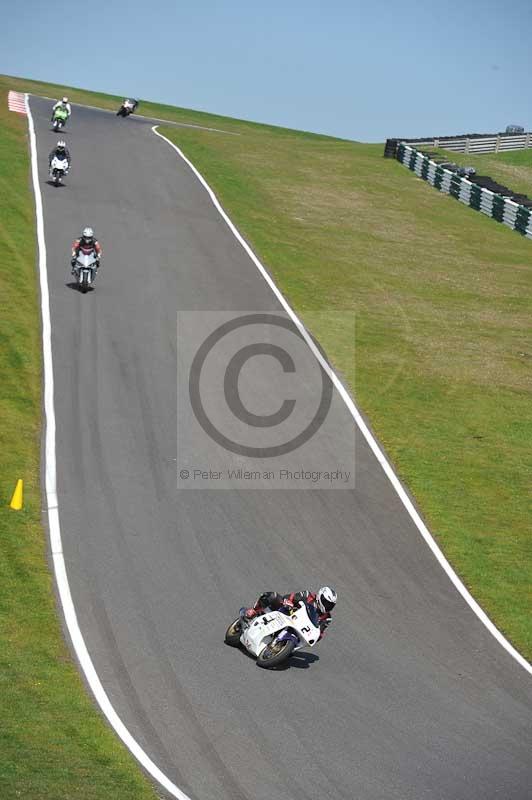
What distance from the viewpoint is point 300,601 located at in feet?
55.4

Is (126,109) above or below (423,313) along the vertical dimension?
above

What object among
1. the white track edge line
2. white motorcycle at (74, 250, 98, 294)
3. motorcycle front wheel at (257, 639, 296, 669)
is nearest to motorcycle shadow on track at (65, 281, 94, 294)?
white motorcycle at (74, 250, 98, 294)

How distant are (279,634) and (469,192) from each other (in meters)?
46.5

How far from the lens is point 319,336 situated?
112 ft

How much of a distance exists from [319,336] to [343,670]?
1844 cm

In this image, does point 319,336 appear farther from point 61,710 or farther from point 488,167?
point 488,167

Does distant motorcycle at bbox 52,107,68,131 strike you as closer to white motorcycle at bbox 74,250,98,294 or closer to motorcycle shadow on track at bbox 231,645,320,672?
white motorcycle at bbox 74,250,98,294

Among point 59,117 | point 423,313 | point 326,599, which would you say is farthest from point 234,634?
point 59,117

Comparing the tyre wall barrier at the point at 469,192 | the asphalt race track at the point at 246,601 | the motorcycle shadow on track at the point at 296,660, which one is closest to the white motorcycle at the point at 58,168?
the asphalt race track at the point at 246,601

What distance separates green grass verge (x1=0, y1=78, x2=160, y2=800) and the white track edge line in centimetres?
18

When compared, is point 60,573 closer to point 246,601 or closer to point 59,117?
point 246,601

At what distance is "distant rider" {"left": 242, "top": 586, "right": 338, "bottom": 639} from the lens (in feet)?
54.5

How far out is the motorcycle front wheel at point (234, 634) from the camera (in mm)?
16953

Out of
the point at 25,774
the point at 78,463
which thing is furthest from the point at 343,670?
the point at 78,463
